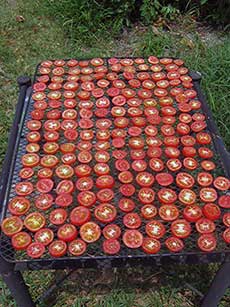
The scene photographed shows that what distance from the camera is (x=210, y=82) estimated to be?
3.11 meters

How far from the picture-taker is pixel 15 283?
162 cm

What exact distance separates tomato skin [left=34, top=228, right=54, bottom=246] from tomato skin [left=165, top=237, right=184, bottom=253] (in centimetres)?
43

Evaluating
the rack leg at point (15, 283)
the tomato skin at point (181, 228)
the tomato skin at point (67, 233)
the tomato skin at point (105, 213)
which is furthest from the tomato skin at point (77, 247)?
the tomato skin at point (181, 228)

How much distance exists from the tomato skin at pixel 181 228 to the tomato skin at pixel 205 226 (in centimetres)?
4

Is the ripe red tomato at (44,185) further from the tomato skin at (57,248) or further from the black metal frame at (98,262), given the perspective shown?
the tomato skin at (57,248)

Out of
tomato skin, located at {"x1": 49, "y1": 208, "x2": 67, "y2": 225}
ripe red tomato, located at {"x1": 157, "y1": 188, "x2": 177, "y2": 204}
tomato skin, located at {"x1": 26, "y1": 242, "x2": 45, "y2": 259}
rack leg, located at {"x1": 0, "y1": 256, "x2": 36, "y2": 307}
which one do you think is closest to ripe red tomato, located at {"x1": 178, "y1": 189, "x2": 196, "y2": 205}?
ripe red tomato, located at {"x1": 157, "y1": 188, "x2": 177, "y2": 204}

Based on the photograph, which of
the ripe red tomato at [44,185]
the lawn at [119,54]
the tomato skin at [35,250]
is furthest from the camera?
the lawn at [119,54]

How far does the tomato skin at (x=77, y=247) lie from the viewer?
58.6 inches

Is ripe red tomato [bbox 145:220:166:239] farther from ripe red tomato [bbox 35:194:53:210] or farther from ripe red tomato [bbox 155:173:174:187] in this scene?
ripe red tomato [bbox 35:194:53:210]

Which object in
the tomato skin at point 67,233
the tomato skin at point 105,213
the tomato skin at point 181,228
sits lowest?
the tomato skin at point 67,233

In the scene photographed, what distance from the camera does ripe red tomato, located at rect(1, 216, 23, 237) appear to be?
1538mm

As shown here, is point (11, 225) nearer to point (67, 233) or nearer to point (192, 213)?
point (67, 233)

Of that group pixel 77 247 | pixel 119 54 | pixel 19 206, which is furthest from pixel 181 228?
pixel 119 54

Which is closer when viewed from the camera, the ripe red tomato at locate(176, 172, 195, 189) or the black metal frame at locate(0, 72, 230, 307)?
the black metal frame at locate(0, 72, 230, 307)
